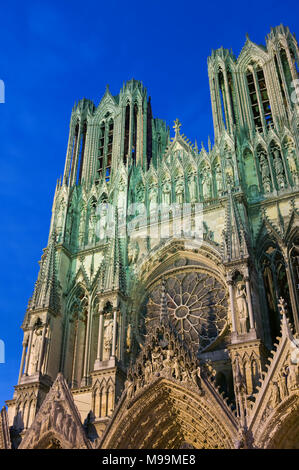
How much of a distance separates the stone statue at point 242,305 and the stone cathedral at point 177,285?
0.14ft

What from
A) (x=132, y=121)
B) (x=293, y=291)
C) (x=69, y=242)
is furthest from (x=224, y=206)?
(x=132, y=121)

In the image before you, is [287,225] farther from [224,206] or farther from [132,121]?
[132,121]

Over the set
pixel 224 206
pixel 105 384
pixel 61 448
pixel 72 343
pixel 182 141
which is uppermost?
pixel 182 141

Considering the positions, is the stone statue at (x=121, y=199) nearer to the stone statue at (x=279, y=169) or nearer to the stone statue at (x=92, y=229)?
the stone statue at (x=92, y=229)

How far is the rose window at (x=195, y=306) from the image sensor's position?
18406mm

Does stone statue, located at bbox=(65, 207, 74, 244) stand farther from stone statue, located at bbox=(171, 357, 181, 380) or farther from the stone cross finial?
stone statue, located at bbox=(171, 357, 181, 380)

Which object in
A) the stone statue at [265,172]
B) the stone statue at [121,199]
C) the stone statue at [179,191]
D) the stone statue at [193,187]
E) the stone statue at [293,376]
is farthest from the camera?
the stone statue at [121,199]

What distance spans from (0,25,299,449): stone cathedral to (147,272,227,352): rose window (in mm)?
48

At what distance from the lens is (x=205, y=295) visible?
63.4 feet

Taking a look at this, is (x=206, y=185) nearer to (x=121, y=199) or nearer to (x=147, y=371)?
(x=121, y=199)

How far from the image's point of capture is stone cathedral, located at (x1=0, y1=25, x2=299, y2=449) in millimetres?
15461

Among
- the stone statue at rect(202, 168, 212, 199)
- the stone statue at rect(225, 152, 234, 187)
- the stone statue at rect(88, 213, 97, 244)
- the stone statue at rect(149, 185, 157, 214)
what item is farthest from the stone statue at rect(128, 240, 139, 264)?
the stone statue at rect(225, 152, 234, 187)

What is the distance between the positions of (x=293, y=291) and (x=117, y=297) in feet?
19.4

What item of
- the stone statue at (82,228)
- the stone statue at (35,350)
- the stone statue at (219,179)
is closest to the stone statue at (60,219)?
the stone statue at (82,228)
